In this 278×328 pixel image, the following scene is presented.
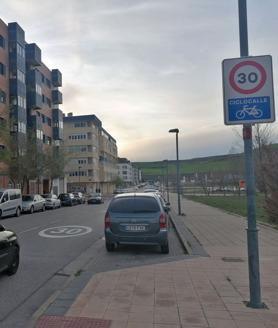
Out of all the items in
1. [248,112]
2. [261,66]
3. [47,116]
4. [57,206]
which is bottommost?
[57,206]

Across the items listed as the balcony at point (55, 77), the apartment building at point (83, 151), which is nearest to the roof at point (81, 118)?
the apartment building at point (83, 151)

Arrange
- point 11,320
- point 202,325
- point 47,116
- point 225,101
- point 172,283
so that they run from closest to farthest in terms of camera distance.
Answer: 1. point 202,325
2. point 11,320
3. point 225,101
4. point 172,283
5. point 47,116

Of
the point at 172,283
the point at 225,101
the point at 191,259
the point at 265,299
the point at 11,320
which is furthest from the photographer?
the point at 191,259

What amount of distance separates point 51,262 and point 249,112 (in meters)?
6.20

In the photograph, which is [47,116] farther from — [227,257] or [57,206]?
[227,257]

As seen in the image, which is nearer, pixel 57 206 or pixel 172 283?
pixel 172 283

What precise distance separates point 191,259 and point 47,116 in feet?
182

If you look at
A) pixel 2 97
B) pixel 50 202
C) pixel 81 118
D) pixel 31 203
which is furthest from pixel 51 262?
pixel 81 118

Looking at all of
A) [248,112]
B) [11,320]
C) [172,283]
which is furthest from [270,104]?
[11,320]

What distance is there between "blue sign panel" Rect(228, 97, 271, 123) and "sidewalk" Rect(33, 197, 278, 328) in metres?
2.60

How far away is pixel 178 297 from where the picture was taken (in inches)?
238

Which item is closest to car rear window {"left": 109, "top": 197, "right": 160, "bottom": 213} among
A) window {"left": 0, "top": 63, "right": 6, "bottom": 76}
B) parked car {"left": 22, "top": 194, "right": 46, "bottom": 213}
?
parked car {"left": 22, "top": 194, "right": 46, "bottom": 213}

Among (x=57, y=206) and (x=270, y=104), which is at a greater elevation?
(x=270, y=104)

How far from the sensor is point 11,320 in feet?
17.1
